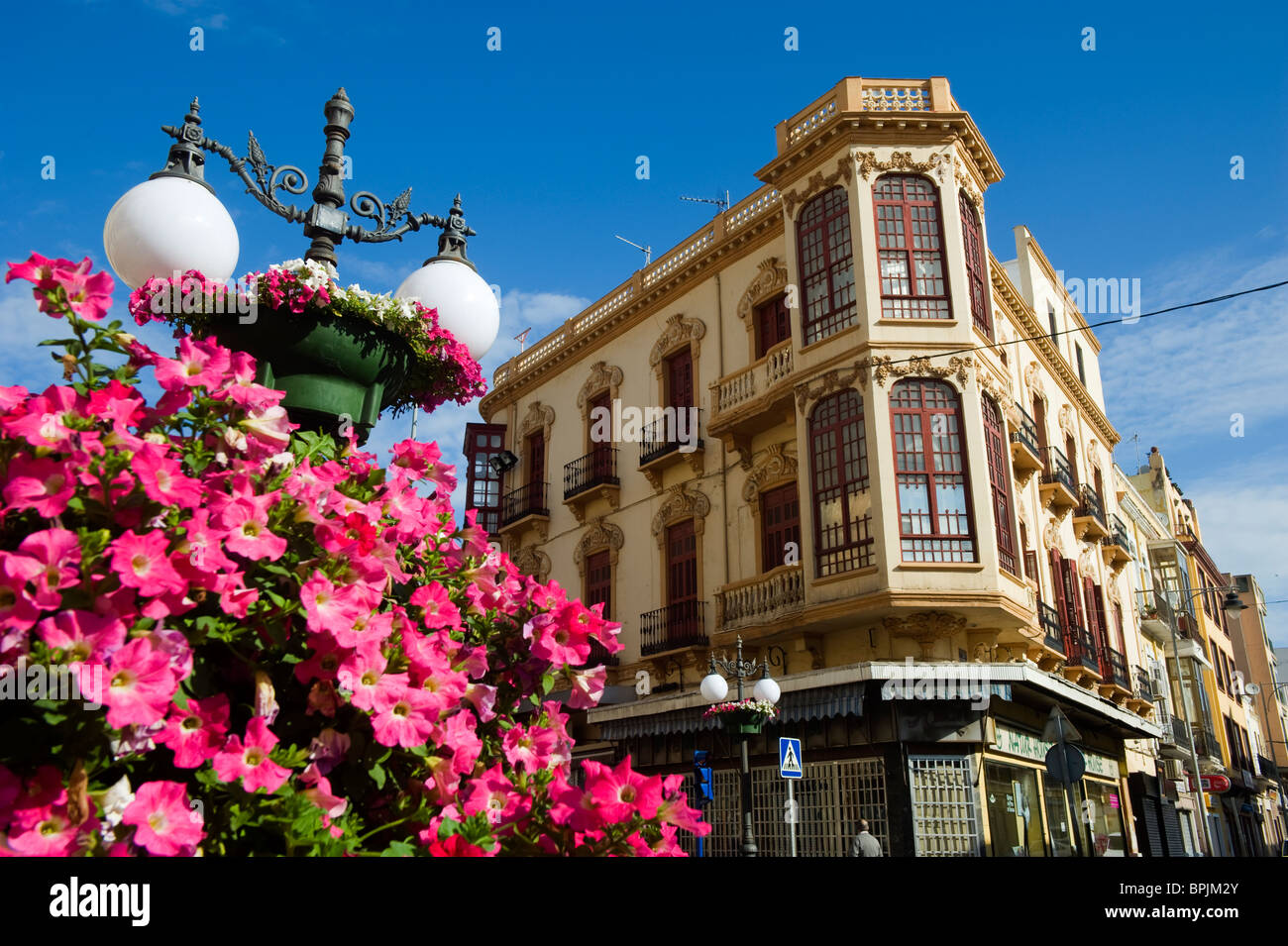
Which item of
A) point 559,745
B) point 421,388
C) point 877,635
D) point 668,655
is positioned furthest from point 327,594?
point 668,655

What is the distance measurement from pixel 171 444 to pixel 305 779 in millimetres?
735

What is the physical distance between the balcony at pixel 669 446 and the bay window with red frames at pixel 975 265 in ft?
19.4

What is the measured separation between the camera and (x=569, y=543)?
22.0 meters

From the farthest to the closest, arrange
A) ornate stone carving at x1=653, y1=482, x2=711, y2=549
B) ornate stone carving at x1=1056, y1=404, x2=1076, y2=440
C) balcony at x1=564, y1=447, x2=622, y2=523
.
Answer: ornate stone carving at x1=1056, y1=404, x2=1076, y2=440 → balcony at x1=564, y1=447, x2=622, y2=523 → ornate stone carving at x1=653, y1=482, x2=711, y2=549

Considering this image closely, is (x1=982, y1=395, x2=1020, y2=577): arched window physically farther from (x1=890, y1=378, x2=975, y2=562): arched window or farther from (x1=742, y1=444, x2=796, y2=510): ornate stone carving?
(x1=742, y1=444, x2=796, y2=510): ornate stone carving

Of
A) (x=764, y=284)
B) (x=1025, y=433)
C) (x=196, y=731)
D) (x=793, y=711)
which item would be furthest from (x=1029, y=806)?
(x=196, y=731)

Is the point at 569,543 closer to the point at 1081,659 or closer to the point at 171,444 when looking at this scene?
the point at 1081,659

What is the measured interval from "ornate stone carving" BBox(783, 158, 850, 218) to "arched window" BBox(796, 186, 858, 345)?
14cm

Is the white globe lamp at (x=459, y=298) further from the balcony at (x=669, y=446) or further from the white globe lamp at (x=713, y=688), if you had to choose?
the balcony at (x=669, y=446)

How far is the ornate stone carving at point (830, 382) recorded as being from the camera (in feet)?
50.3

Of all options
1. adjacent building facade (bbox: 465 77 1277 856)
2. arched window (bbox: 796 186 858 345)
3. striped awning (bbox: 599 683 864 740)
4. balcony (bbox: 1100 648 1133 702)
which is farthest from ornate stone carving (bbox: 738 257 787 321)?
balcony (bbox: 1100 648 1133 702)

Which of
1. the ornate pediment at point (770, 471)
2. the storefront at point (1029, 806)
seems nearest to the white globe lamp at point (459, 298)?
the storefront at point (1029, 806)

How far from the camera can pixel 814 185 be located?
17.0m

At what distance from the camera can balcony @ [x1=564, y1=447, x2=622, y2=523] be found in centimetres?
2075
